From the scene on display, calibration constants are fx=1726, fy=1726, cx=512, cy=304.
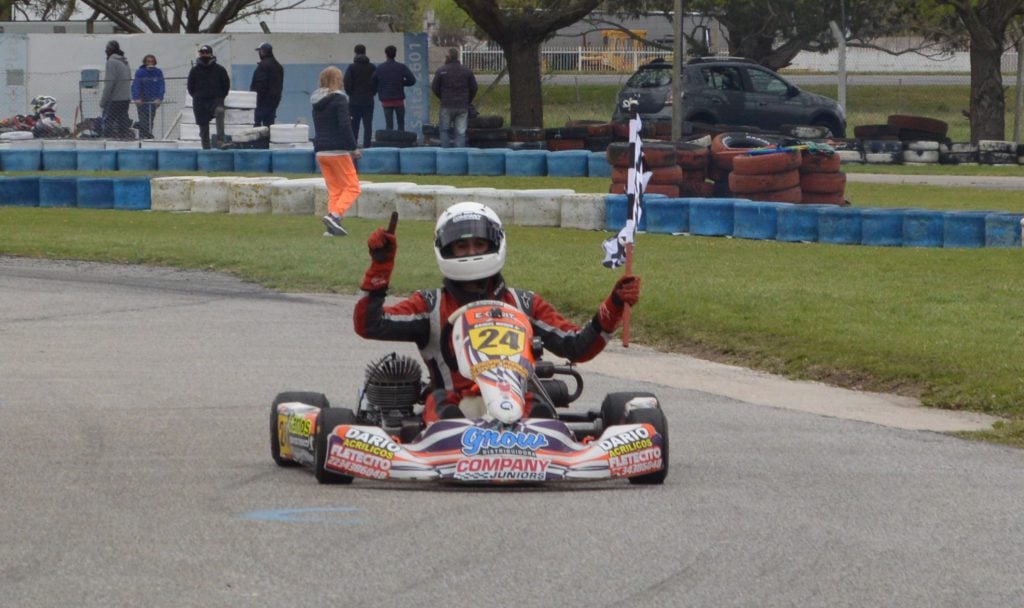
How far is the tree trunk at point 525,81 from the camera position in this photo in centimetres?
2972

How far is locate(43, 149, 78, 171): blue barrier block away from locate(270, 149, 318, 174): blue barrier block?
309cm

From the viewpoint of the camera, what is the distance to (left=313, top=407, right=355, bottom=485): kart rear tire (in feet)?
20.3

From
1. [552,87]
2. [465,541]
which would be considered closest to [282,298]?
[465,541]

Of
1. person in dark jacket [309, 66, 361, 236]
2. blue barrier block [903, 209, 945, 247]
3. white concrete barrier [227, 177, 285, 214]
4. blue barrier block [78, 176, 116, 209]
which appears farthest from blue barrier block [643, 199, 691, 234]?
blue barrier block [78, 176, 116, 209]

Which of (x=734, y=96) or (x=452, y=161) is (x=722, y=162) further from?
(x=734, y=96)

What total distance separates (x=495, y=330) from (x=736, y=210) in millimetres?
9759

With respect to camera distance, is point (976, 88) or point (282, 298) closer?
point (282, 298)

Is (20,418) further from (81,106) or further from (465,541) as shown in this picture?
(81,106)

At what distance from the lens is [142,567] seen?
4.94 metres

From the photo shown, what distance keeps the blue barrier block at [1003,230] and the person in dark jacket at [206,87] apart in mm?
13238

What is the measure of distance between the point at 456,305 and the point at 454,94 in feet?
59.8

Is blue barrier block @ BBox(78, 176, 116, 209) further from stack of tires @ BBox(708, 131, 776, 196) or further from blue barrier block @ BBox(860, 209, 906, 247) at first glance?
blue barrier block @ BBox(860, 209, 906, 247)

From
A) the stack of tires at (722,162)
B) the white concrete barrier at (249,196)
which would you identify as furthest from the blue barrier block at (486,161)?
the stack of tires at (722,162)

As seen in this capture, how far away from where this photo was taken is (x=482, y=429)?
6129 mm
